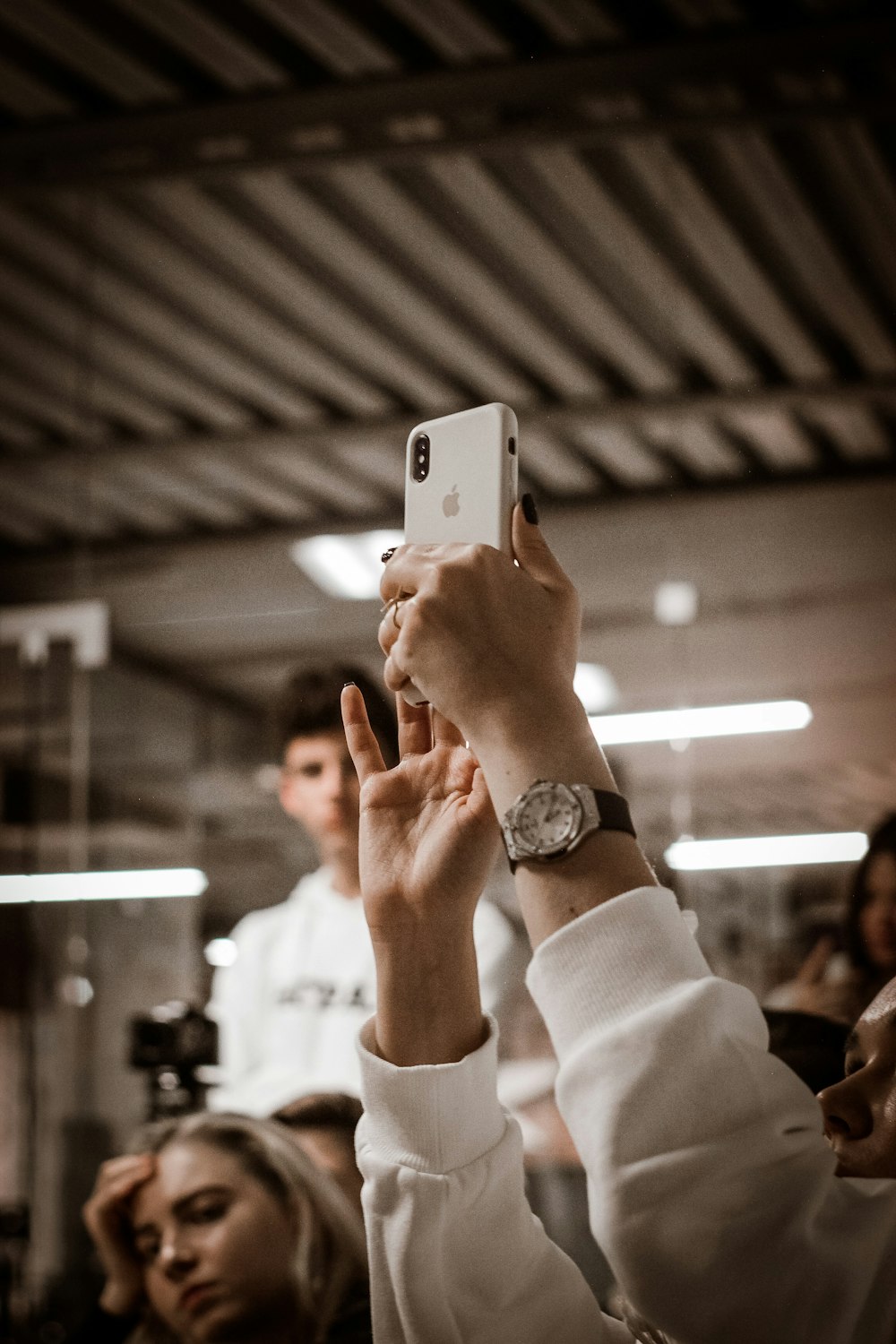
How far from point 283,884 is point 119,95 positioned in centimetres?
143

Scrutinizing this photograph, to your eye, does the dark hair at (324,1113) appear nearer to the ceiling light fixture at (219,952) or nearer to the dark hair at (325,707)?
the dark hair at (325,707)

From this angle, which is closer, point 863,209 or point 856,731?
point 863,209

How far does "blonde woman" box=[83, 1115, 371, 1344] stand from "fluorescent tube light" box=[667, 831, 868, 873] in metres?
1.15

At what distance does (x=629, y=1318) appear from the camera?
2.45 ft

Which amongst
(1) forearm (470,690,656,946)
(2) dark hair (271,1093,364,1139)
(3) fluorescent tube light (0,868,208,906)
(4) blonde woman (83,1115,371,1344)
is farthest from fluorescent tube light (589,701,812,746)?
(1) forearm (470,690,656,946)

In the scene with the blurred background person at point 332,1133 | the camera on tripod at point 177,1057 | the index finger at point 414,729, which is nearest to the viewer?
the index finger at point 414,729

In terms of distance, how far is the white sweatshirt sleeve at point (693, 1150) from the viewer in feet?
1.79

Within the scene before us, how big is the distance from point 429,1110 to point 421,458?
35cm

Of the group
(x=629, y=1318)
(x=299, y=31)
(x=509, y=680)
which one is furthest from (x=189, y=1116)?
(x=299, y=31)

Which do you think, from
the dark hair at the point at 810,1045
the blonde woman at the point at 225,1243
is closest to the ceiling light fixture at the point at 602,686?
the blonde woman at the point at 225,1243

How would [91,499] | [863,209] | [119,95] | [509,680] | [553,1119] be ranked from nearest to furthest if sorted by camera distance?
1. [509,680]
2. [553,1119]
3. [863,209]
4. [119,95]
5. [91,499]

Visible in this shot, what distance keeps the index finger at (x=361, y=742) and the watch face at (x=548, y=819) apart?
7.0 inches

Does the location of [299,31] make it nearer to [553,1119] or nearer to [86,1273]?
[553,1119]

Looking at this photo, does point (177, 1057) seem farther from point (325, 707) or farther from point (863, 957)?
point (863, 957)
